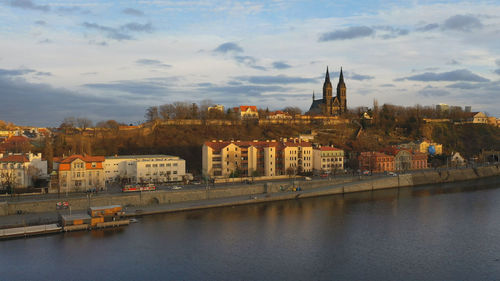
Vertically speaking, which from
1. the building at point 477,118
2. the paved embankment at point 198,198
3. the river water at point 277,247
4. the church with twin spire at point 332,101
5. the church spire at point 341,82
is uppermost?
the church spire at point 341,82

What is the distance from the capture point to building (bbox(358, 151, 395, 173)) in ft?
104

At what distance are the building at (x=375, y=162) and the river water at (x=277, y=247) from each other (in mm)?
10884

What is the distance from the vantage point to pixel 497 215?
1991 centimetres

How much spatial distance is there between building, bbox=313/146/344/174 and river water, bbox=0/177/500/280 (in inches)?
358

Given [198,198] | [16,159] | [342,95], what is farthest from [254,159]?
[342,95]

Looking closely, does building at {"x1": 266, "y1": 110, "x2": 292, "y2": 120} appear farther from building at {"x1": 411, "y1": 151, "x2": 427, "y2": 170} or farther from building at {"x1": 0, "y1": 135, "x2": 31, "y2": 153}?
building at {"x1": 0, "y1": 135, "x2": 31, "y2": 153}

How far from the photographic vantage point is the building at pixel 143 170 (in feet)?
81.4

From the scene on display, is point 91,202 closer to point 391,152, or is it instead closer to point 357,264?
point 357,264

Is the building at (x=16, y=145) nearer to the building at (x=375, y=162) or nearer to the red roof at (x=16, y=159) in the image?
the red roof at (x=16, y=159)

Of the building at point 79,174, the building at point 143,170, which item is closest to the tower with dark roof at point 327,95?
the building at point 143,170

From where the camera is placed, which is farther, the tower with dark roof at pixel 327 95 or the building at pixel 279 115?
the tower with dark roof at pixel 327 95

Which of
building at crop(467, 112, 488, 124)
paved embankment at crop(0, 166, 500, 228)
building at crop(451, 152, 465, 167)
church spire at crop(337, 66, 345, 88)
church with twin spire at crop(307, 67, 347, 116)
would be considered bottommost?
paved embankment at crop(0, 166, 500, 228)

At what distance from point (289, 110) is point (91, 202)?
3678 cm

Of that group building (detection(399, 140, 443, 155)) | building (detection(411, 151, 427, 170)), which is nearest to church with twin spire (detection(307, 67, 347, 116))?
building (detection(399, 140, 443, 155))
